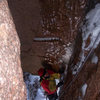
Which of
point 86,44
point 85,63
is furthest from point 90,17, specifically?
point 85,63

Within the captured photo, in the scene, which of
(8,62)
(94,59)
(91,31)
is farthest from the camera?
(91,31)

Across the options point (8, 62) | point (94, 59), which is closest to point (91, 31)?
point (94, 59)

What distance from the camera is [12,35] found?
Result: 1.38 metres

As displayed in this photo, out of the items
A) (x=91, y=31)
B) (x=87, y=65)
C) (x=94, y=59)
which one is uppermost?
(x=91, y=31)

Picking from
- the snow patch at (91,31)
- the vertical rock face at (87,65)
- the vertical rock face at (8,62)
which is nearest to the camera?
the vertical rock face at (8,62)

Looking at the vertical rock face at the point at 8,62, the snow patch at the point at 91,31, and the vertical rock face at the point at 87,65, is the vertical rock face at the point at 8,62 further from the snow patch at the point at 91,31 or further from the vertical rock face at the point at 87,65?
the snow patch at the point at 91,31

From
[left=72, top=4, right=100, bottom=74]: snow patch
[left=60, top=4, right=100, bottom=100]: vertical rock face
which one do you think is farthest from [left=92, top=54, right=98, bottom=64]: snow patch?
[left=72, top=4, right=100, bottom=74]: snow patch

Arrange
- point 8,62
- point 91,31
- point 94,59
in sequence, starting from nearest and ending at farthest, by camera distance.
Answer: point 8,62, point 94,59, point 91,31

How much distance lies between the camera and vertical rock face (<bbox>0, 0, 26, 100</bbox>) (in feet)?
3.91

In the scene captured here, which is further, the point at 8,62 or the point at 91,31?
the point at 91,31

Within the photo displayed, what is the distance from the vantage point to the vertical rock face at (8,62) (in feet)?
3.91

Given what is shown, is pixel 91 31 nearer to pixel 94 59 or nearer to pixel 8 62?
pixel 94 59

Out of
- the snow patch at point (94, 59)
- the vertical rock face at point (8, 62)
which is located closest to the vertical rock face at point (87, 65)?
the snow patch at point (94, 59)

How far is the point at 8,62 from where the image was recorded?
1267 millimetres
